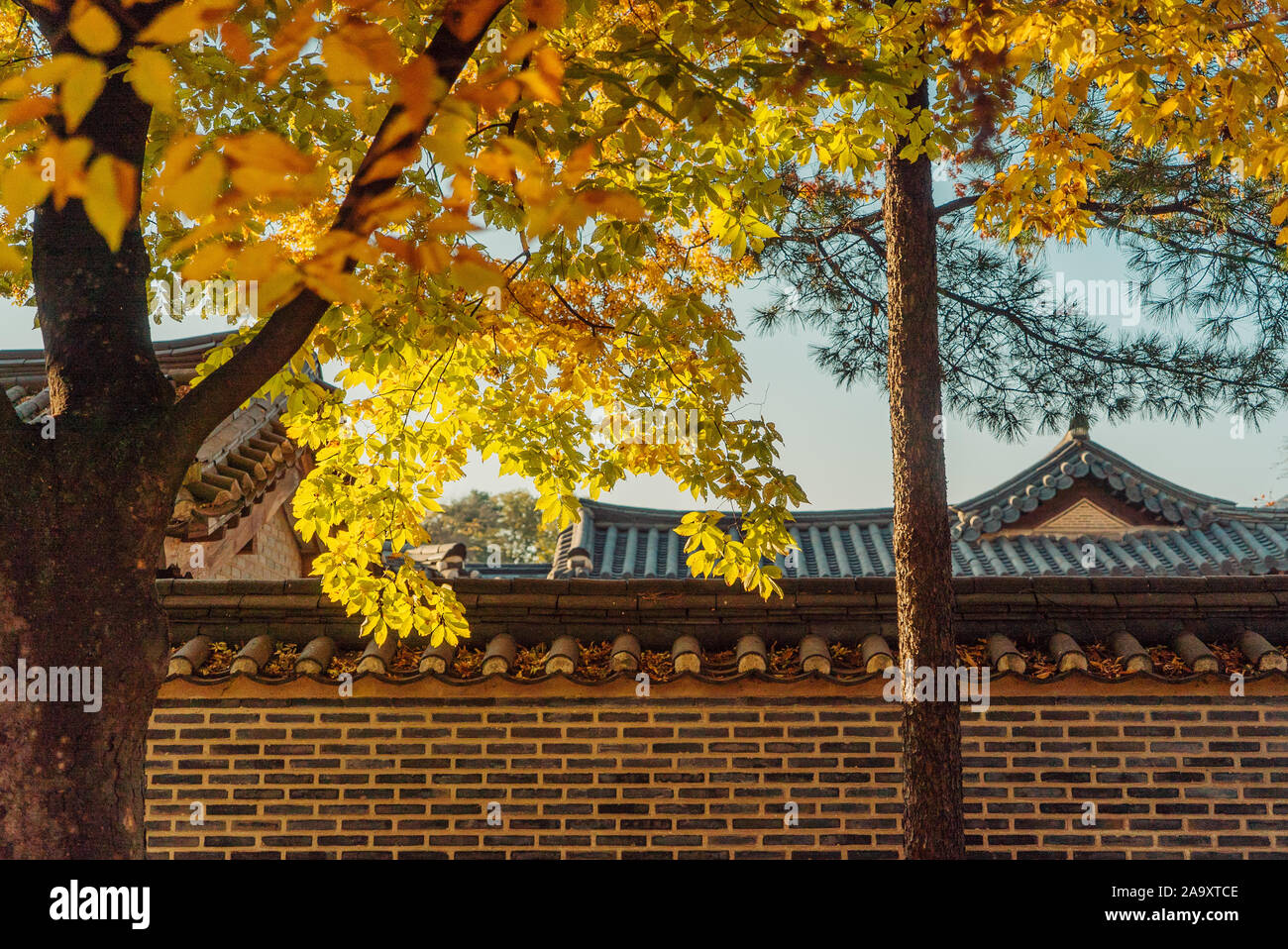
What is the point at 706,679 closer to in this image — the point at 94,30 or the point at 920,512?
the point at 920,512

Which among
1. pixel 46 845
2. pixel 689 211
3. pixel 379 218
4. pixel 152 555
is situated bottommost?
pixel 46 845

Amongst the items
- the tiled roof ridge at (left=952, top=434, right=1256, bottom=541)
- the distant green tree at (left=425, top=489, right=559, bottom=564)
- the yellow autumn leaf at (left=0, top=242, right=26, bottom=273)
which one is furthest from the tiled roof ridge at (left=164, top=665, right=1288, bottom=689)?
the distant green tree at (left=425, top=489, right=559, bottom=564)

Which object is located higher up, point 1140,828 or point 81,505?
point 81,505

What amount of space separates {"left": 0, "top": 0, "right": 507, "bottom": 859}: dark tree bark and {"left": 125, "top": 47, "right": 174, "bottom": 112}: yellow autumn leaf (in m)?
0.51

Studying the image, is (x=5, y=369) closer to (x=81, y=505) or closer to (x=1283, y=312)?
(x=81, y=505)

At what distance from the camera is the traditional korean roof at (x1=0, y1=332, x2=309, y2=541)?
7562mm

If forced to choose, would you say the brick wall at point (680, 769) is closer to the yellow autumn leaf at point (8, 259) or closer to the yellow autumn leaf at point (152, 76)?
the yellow autumn leaf at point (8, 259)

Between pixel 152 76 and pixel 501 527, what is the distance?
42.8 meters

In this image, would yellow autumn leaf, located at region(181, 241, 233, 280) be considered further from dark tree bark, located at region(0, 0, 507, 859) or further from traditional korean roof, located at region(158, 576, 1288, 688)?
traditional korean roof, located at region(158, 576, 1288, 688)

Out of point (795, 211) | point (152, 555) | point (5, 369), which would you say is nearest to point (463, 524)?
point (5, 369)

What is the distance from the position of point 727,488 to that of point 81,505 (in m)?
2.68

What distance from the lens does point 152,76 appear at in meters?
2.20

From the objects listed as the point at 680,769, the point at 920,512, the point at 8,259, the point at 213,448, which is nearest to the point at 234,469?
the point at 213,448

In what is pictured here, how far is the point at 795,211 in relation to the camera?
6398 mm
